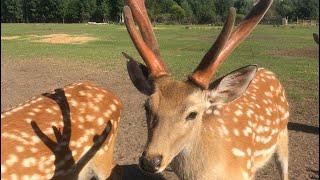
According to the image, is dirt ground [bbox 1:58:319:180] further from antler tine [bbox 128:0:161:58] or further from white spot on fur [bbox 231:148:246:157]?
antler tine [bbox 128:0:161:58]

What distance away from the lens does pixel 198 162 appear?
395 centimetres

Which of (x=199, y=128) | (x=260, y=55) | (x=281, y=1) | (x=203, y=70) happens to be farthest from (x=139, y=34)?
(x=281, y=1)

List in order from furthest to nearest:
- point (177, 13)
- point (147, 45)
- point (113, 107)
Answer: point (177, 13)
point (113, 107)
point (147, 45)

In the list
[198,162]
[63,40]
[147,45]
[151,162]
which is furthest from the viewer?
[63,40]

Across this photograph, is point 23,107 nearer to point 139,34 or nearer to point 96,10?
point 139,34

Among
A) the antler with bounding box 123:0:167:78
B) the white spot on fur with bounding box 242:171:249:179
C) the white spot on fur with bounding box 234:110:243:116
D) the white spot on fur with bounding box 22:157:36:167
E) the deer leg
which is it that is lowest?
the deer leg

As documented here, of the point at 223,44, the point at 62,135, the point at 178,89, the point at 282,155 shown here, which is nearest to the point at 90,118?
the point at 62,135

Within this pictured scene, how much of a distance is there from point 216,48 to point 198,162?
3.13 feet

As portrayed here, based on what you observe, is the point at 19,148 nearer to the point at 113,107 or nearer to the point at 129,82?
the point at 113,107

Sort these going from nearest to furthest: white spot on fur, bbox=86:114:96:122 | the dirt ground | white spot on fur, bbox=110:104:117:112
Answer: white spot on fur, bbox=86:114:96:122
white spot on fur, bbox=110:104:117:112
the dirt ground

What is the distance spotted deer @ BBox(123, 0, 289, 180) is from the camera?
3.42m

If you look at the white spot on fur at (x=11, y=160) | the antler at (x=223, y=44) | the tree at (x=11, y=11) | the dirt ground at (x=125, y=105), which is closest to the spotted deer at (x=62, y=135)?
the white spot on fur at (x=11, y=160)

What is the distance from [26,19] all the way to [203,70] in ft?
247

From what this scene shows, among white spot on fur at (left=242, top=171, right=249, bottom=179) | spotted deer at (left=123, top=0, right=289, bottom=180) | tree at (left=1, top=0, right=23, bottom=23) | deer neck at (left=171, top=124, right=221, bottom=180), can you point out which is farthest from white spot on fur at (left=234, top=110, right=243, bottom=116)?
tree at (left=1, top=0, right=23, bottom=23)
